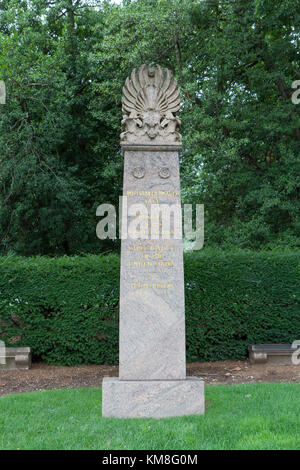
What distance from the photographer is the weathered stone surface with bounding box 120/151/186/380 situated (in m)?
5.90

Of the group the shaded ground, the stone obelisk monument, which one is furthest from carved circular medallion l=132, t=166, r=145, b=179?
the shaded ground

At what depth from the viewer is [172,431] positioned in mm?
4762

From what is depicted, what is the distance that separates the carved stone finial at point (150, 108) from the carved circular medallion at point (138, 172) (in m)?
0.38

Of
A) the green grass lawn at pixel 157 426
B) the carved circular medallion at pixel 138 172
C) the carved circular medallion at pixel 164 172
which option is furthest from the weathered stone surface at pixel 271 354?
the carved circular medallion at pixel 138 172

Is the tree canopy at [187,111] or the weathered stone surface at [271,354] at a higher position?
the tree canopy at [187,111]

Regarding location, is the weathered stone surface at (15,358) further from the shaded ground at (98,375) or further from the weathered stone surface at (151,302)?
the weathered stone surface at (151,302)

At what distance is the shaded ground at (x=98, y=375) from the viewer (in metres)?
7.89

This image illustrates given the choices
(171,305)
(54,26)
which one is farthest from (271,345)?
(54,26)

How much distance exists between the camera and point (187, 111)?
45.4 feet

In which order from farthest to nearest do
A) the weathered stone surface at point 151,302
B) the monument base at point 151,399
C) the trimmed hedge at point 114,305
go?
the trimmed hedge at point 114,305, the weathered stone surface at point 151,302, the monument base at point 151,399

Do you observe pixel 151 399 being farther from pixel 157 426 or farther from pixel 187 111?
pixel 187 111

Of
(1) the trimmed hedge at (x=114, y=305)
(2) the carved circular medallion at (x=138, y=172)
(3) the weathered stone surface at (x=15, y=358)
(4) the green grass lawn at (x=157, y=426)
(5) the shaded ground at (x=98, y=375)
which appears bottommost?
(5) the shaded ground at (x=98, y=375)

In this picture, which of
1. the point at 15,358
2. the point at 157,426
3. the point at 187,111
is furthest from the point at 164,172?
the point at 187,111

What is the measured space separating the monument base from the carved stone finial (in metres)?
3.31
